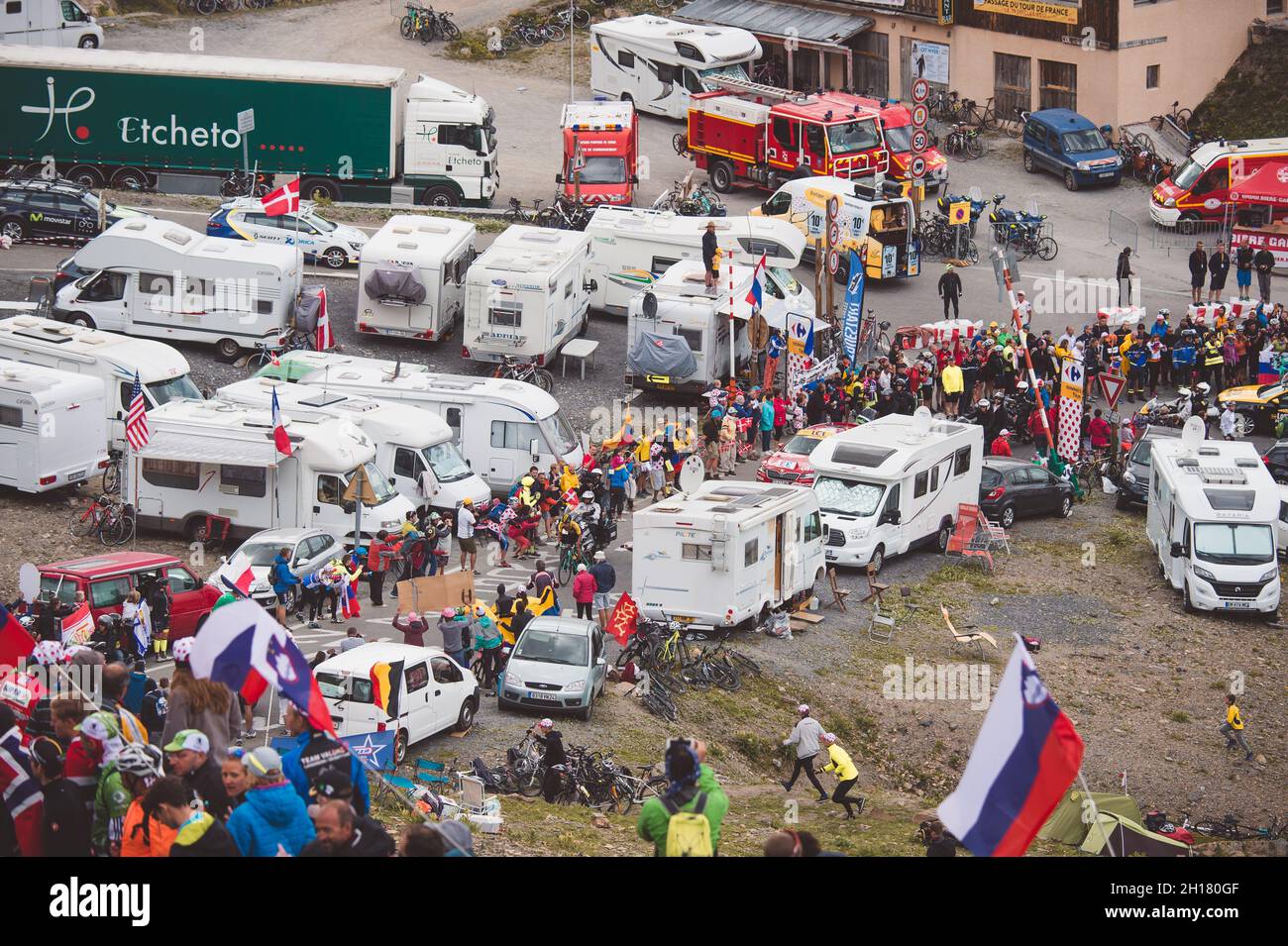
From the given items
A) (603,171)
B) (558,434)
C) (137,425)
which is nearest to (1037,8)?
(603,171)

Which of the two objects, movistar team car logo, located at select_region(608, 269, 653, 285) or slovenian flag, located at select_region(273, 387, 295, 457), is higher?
slovenian flag, located at select_region(273, 387, 295, 457)

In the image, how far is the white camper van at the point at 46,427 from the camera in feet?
104

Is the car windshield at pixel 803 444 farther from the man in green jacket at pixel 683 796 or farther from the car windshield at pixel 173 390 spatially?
the man in green jacket at pixel 683 796

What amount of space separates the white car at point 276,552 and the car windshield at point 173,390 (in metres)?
5.67

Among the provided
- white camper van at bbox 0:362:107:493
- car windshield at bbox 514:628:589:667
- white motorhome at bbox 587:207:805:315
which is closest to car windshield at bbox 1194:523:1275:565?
car windshield at bbox 514:628:589:667

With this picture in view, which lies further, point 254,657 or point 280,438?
point 280,438

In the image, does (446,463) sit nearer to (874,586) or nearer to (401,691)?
(874,586)

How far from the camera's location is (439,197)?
4819cm

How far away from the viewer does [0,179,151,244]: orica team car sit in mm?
42875

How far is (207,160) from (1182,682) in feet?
91.7

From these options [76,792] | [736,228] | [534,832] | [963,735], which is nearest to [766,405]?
[736,228]

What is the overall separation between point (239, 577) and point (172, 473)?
4.16 meters

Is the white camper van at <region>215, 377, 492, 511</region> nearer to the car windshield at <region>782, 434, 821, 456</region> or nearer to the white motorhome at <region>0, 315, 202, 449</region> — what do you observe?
the white motorhome at <region>0, 315, 202, 449</region>

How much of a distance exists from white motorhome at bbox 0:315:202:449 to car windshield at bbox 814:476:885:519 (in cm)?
1113
